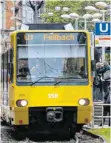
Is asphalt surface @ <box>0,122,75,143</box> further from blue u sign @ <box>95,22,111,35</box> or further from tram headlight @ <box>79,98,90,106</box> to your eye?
blue u sign @ <box>95,22,111,35</box>

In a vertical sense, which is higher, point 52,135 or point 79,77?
point 79,77

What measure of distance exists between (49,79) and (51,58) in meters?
0.60

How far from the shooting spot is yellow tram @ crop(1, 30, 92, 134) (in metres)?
19.2

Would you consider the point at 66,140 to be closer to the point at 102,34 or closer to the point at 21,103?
the point at 21,103

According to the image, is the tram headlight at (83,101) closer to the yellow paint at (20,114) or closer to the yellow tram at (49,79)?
the yellow tram at (49,79)

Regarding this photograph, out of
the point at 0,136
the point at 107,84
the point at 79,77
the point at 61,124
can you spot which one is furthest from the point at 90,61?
the point at 107,84

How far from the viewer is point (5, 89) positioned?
21.5 metres

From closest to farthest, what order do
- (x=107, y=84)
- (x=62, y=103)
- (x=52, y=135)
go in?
(x=62, y=103) → (x=52, y=135) → (x=107, y=84)

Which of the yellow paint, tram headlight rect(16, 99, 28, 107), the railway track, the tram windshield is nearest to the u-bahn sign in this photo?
the railway track

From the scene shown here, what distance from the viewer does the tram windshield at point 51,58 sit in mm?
19219

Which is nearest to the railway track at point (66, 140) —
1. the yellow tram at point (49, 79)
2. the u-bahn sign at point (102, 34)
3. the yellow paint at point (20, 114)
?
the yellow tram at point (49, 79)

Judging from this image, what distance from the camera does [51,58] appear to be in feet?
63.6

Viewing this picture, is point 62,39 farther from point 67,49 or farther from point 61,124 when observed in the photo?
point 61,124

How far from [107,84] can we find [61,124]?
183 inches
